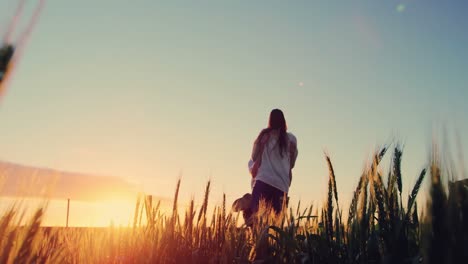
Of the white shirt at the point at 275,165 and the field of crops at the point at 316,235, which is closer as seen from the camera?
the field of crops at the point at 316,235

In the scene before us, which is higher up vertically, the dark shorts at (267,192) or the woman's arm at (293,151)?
the woman's arm at (293,151)

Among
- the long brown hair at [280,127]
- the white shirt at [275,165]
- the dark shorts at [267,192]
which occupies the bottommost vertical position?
the dark shorts at [267,192]

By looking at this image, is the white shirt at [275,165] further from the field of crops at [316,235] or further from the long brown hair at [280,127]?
the field of crops at [316,235]

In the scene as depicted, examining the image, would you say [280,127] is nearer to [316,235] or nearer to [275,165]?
[275,165]

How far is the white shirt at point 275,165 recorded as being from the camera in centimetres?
599

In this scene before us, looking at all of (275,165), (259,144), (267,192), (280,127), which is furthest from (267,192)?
(280,127)

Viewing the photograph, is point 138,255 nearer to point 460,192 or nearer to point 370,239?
point 370,239

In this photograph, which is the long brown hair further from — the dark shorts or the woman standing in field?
the dark shorts

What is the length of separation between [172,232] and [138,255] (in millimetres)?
208

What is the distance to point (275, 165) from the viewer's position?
6.04 meters

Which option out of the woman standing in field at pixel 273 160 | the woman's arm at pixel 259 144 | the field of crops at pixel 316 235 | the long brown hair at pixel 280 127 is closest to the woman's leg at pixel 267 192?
the woman standing in field at pixel 273 160

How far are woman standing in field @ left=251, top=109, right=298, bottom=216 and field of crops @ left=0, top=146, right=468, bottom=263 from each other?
2.99 metres

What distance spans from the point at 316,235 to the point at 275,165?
3.91 m

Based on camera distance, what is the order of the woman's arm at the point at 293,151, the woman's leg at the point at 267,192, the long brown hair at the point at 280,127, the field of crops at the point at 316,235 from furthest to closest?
the woman's arm at the point at 293,151 < the long brown hair at the point at 280,127 < the woman's leg at the point at 267,192 < the field of crops at the point at 316,235
